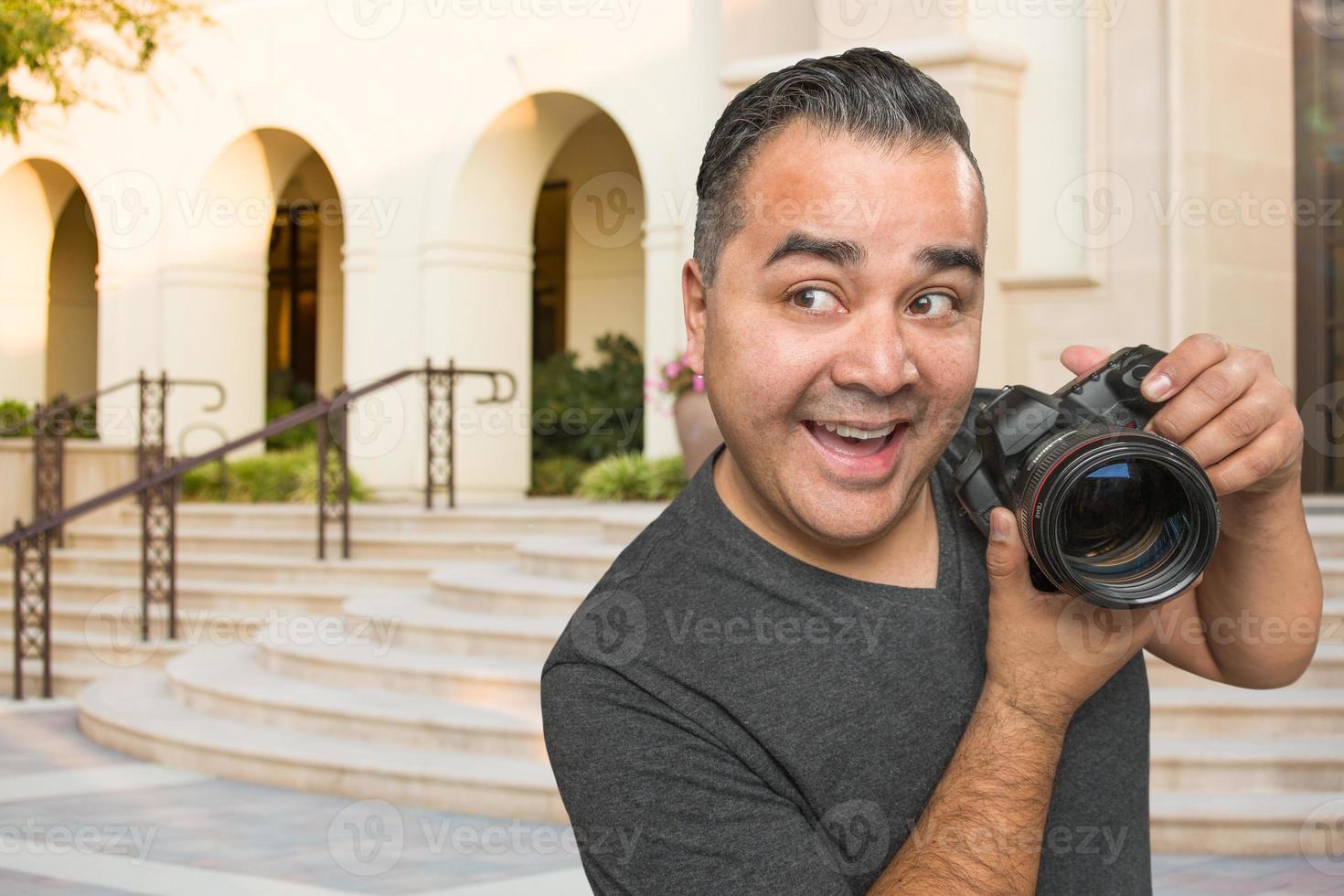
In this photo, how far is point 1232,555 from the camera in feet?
5.34

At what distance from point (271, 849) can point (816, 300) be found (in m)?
4.73

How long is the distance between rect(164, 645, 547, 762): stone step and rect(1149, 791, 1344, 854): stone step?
245 centimetres

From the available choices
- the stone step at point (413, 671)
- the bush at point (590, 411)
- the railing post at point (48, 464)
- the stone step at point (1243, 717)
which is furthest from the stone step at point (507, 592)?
the bush at point (590, 411)

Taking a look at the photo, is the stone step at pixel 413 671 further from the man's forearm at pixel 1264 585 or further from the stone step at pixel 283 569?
the man's forearm at pixel 1264 585

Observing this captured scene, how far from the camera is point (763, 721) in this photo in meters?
1.41

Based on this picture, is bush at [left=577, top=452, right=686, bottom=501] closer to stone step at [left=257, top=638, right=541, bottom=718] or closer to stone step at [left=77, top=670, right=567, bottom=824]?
stone step at [left=257, top=638, right=541, bottom=718]

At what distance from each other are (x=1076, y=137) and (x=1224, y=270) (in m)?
1.26

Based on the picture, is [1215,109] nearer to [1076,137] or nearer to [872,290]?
[1076,137]

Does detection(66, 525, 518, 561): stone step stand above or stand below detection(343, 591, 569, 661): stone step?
above

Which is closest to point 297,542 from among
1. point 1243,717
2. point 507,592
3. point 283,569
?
point 283,569

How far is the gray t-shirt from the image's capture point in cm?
136

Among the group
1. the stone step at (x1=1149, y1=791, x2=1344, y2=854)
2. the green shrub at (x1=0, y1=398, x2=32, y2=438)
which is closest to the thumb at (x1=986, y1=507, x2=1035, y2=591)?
the stone step at (x1=1149, y1=791, x2=1344, y2=854)

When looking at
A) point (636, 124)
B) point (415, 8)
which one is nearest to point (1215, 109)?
point (636, 124)

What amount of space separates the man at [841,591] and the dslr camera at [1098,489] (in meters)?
0.04
